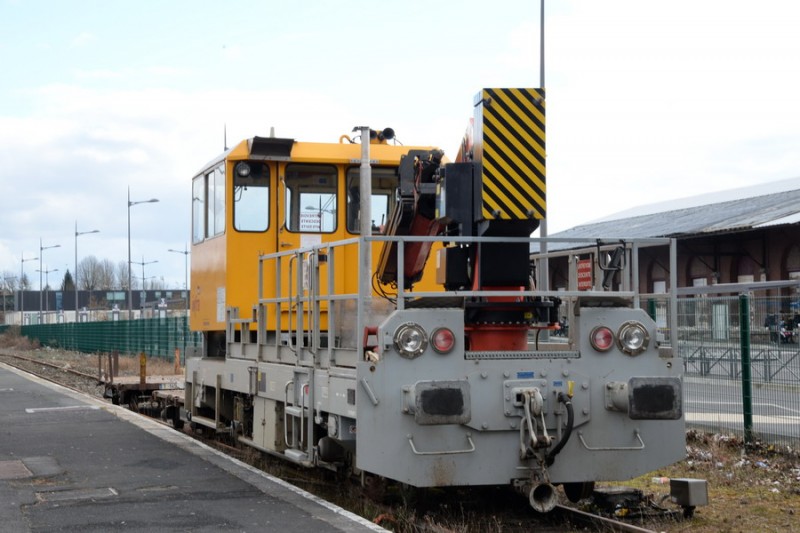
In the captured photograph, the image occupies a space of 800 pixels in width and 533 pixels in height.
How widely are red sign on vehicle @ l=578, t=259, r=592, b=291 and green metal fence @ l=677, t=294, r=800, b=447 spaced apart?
106 inches

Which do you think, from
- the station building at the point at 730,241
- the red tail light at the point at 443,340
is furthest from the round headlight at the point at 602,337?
the station building at the point at 730,241

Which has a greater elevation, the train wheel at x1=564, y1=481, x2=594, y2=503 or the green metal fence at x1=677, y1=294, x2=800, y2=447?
the green metal fence at x1=677, y1=294, x2=800, y2=447

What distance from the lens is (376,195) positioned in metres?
10.6

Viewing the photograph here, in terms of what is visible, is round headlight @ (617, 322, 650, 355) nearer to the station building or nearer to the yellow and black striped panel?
the yellow and black striped panel

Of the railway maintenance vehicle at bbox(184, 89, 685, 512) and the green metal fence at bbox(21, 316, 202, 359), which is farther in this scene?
the green metal fence at bbox(21, 316, 202, 359)

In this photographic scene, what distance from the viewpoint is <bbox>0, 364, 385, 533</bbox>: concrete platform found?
7457mm

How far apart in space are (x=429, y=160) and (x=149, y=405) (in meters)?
10.7

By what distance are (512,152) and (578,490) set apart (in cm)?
274

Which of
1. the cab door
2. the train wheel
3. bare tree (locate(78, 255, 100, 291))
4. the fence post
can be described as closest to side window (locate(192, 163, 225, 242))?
the cab door

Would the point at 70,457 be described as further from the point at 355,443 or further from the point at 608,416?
the point at 608,416

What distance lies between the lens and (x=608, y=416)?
7.54m

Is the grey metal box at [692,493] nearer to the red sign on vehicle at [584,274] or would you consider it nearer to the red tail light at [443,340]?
the red sign on vehicle at [584,274]

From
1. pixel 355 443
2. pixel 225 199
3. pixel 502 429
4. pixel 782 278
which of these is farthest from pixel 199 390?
pixel 782 278

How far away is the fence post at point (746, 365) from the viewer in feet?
38.1
